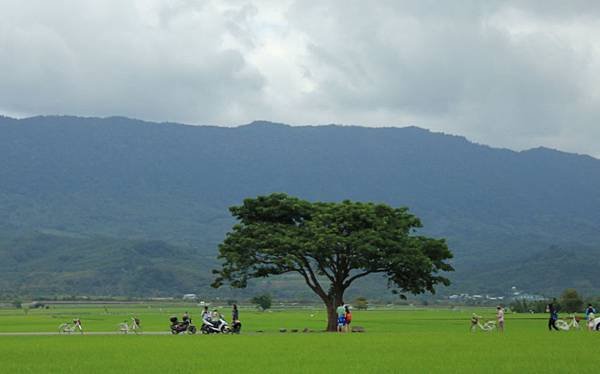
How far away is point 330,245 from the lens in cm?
6012

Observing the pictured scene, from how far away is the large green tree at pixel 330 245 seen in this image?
200ft

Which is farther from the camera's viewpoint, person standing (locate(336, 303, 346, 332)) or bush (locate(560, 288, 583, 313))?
bush (locate(560, 288, 583, 313))

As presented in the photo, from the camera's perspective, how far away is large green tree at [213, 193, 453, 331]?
61000 mm

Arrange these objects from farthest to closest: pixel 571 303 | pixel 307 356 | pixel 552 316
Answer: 1. pixel 571 303
2. pixel 552 316
3. pixel 307 356

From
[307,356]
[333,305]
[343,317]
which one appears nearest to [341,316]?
[343,317]

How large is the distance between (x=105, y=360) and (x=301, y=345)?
36.7 ft

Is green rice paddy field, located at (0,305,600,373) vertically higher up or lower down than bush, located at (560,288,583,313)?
lower down

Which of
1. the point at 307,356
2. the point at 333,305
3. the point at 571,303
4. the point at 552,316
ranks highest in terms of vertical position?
the point at 571,303

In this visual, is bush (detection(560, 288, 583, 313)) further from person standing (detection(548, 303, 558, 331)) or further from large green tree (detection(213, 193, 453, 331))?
large green tree (detection(213, 193, 453, 331))

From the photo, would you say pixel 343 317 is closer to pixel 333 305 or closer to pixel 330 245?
pixel 330 245

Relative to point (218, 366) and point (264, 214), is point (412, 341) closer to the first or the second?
point (218, 366)

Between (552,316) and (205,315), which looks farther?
(552,316)

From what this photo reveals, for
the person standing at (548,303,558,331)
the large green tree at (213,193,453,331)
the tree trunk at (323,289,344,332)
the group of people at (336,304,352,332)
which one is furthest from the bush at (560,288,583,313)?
the group of people at (336,304,352,332)

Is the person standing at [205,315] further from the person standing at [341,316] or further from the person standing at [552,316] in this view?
the person standing at [552,316]
